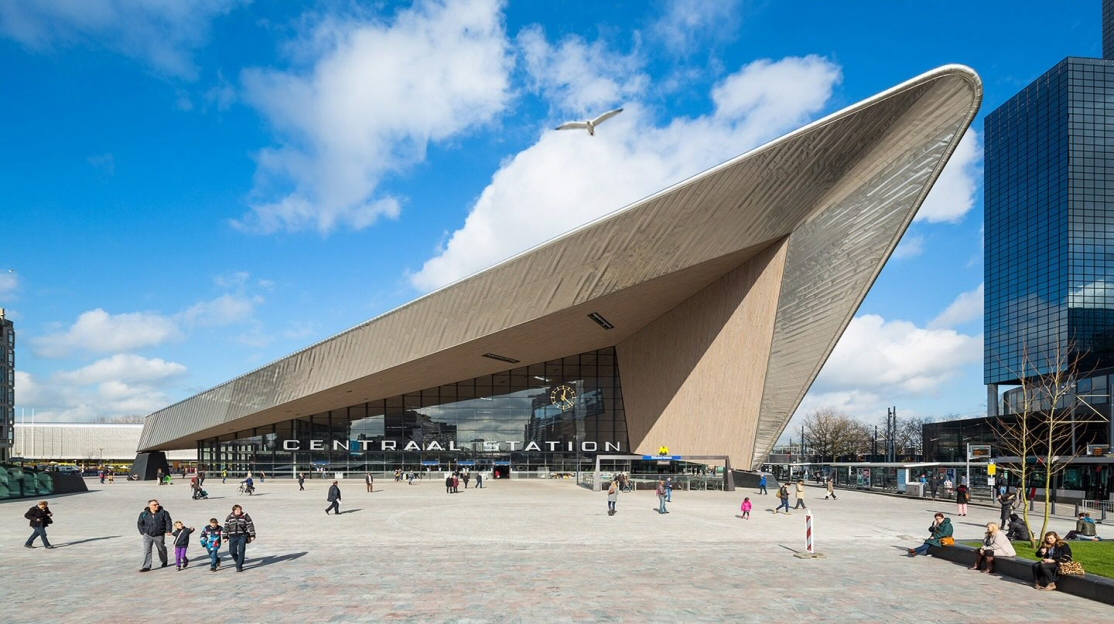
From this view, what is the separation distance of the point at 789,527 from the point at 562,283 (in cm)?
1390

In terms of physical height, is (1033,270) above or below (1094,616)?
above

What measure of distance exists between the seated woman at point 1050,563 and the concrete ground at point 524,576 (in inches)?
9.3

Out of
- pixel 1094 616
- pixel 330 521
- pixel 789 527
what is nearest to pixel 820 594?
pixel 1094 616

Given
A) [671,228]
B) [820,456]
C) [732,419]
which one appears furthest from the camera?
[820,456]

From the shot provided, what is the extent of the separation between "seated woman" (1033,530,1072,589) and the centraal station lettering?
36268mm

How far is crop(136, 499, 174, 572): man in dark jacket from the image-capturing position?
38.7ft

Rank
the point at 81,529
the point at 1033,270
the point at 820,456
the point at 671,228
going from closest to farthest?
the point at 81,529 → the point at 671,228 → the point at 820,456 → the point at 1033,270

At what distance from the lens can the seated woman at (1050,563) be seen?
10.7m

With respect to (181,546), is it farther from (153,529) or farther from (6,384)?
(6,384)

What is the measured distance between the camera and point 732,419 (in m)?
33.3

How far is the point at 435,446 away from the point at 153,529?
35.5 metres

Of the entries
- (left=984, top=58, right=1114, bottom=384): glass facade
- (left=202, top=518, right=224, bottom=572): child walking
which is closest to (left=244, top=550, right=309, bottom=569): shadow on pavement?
(left=202, top=518, right=224, bottom=572): child walking

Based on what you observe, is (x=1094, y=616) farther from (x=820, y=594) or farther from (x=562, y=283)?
(x=562, y=283)

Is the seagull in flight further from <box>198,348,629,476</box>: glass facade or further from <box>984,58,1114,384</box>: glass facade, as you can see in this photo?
<box>984,58,1114,384</box>: glass facade
